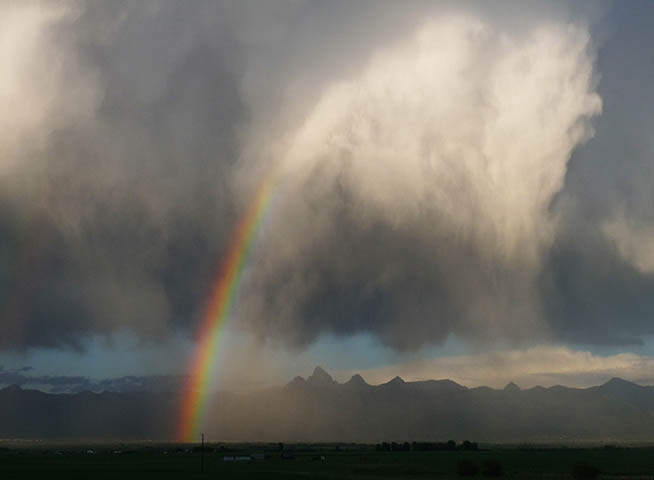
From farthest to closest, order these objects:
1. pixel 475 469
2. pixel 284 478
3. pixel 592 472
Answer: pixel 475 469 < pixel 284 478 < pixel 592 472

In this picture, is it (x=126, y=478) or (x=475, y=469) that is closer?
(x=126, y=478)

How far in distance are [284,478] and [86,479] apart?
2797 centimetres

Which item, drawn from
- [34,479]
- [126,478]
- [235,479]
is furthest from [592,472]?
[34,479]

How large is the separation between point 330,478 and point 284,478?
6461mm

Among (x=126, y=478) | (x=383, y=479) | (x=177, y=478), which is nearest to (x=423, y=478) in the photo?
(x=383, y=479)

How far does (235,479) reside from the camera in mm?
96188

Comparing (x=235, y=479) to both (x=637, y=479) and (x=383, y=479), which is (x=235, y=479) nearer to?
(x=383, y=479)

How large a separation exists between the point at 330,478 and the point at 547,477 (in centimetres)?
2983

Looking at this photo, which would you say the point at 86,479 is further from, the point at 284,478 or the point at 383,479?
the point at 383,479

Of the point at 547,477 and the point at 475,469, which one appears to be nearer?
the point at 547,477

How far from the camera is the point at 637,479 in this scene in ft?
300

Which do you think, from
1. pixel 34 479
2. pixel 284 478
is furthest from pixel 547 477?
pixel 34 479

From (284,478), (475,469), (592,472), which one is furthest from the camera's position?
(475,469)

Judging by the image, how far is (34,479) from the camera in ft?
310
